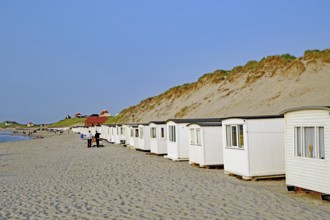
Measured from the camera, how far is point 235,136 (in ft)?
55.0

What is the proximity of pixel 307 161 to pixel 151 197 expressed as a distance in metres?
4.68

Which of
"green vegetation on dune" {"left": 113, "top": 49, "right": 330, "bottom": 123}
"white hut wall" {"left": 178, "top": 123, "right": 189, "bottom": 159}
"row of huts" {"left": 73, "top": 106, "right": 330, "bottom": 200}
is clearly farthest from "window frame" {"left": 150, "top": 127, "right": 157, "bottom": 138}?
"green vegetation on dune" {"left": 113, "top": 49, "right": 330, "bottom": 123}

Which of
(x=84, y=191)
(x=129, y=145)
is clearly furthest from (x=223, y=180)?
(x=129, y=145)

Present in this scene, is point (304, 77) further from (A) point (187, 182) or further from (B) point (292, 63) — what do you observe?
(A) point (187, 182)

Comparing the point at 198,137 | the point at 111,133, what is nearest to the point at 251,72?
the point at 111,133

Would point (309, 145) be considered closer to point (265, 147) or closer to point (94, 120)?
point (265, 147)

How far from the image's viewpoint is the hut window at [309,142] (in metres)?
11.7

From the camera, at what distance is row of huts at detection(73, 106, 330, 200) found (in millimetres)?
11703

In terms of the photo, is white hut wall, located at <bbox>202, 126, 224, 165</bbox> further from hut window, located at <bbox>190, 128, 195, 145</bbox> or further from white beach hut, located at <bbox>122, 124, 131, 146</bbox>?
white beach hut, located at <bbox>122, 124, 131, 146</bbox>

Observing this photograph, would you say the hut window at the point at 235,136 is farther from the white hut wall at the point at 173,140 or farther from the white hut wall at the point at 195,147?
the white hut wall at the point at 173,140

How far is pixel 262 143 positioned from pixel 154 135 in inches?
526

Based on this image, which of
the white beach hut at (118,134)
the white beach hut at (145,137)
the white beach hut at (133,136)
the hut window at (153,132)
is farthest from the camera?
the white beach hut at (118,134)

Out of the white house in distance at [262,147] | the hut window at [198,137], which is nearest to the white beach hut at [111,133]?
the hut window at [198,137]

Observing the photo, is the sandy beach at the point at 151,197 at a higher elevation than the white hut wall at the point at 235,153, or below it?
below
